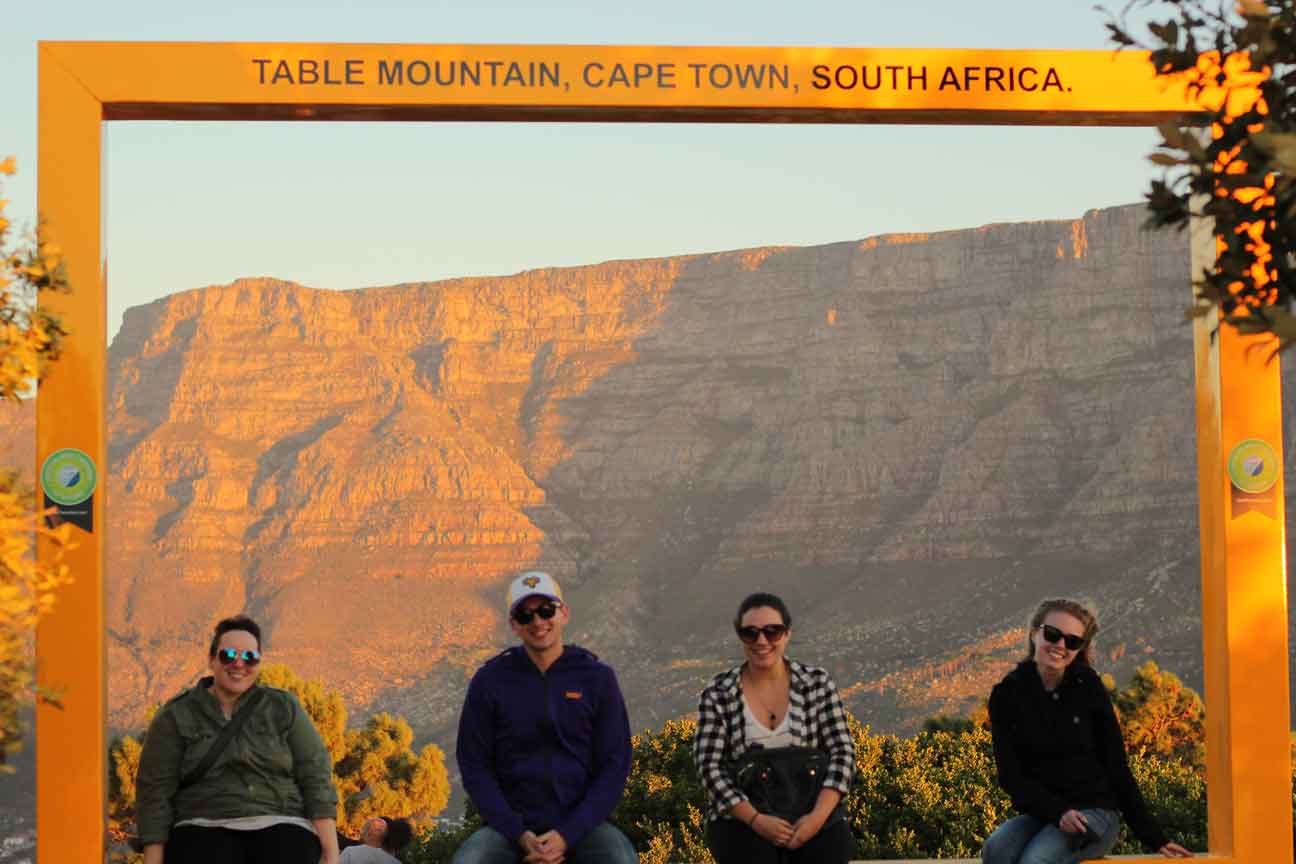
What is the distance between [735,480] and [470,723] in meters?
88.8

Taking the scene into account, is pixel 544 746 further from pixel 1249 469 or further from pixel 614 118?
pixel 1249 469

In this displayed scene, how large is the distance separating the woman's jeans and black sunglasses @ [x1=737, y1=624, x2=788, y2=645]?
0.89 metres

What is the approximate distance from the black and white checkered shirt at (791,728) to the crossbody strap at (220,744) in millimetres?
1289

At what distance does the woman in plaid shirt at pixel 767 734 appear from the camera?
504 centimetres

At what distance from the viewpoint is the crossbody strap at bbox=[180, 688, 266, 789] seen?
Answer: 16.7 ft

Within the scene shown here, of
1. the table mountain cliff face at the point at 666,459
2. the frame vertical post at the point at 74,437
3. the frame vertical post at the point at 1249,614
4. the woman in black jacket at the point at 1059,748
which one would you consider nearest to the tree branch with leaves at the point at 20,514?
the frame vertical post at the point at 74,437

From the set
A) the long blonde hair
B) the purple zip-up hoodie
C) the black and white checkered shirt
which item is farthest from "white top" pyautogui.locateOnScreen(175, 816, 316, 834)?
the long blonde hair

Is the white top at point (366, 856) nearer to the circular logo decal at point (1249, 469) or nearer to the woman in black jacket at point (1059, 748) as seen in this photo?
the woman in black jacket at point (1059, 748)

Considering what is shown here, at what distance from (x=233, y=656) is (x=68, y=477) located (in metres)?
1.06

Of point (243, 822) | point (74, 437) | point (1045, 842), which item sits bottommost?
Result: point (1045, 842)

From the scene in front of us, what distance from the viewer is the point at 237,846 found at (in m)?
Result: 5.09

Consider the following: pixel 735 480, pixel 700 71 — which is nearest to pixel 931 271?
pixel 735 480

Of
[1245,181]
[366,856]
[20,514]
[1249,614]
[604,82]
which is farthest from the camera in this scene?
[1249,614]

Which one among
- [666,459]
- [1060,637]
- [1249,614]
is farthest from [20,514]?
[666,459]
